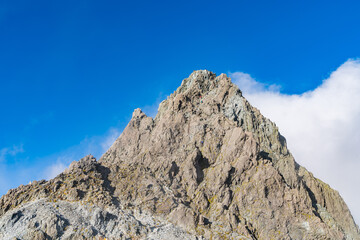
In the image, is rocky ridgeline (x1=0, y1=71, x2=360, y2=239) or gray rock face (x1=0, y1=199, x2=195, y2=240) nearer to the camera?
gray rock face (x1=0, y1=199, x2=195, y2=240)

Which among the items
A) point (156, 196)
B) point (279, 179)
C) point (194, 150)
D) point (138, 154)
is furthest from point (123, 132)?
point (279, 179)

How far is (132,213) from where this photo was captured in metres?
75.1

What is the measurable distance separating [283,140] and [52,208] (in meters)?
88.5

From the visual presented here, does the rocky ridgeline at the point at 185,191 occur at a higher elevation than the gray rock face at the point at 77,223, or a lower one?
higher

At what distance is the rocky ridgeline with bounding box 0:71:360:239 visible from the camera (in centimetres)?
6906

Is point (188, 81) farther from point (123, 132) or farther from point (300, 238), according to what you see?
point (300, 238)

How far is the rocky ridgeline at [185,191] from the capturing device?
6906 centimetres

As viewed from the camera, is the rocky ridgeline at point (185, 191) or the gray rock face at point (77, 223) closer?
the gray rock face at point (77, 223)

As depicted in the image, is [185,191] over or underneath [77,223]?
over

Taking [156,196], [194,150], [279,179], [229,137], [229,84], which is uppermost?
[229,84]

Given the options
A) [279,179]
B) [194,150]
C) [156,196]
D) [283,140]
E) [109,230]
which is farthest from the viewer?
[283,140]

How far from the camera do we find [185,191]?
87.0 m

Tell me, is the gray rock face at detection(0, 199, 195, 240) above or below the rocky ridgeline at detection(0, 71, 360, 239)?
below

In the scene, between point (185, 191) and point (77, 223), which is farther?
point (185, 191)
